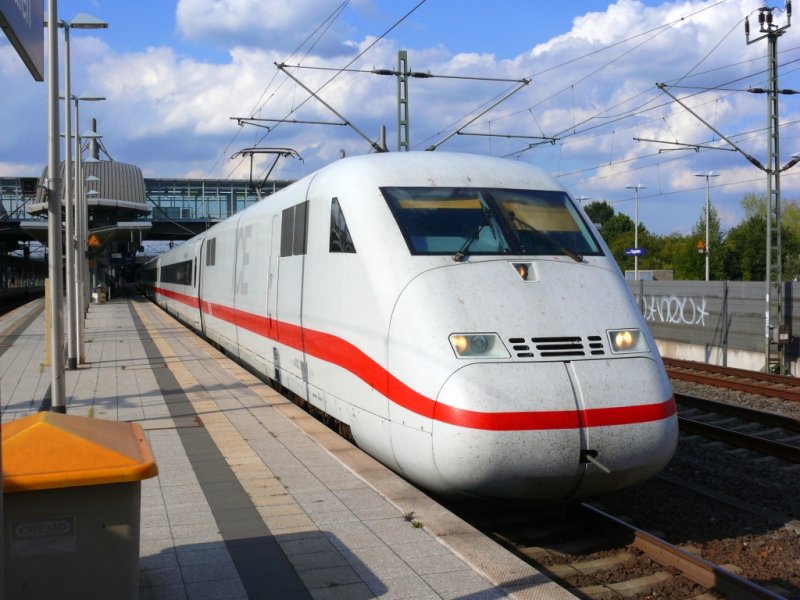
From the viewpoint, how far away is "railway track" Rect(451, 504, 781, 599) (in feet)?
17.5

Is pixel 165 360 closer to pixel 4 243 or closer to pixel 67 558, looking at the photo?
pixel 67 558

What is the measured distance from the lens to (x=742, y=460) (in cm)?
923

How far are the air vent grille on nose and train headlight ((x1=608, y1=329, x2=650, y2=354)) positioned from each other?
13 centimetres

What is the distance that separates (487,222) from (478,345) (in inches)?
62.9

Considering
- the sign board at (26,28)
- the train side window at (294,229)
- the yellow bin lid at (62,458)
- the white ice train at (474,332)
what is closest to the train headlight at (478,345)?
the white ice train at (474,332)

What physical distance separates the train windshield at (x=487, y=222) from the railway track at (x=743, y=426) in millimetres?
3731

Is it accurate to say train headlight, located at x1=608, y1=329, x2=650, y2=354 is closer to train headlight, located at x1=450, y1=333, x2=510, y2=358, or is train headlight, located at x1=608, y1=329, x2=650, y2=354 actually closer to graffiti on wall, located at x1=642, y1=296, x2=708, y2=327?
train headlight, located at x1=450, y1=333, x2=510, y2=358

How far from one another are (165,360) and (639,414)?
12.6m

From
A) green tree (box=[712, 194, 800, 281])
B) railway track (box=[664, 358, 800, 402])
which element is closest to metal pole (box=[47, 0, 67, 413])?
railway track (box=[664, 358, 800, 402])

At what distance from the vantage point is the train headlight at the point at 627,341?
618cm

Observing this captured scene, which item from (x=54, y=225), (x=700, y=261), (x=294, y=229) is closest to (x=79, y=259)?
(x=54, y=225)

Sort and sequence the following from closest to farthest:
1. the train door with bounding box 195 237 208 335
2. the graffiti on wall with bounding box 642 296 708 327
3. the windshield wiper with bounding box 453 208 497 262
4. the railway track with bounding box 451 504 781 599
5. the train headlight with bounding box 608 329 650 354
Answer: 1. the railway track with bounding box 451 504 781 599
2. the train headlight with bounding box 608 329 650 354
3. the windshield wiper with bounding box 453 208 497 262
4. the train door with bounding box 195 237 208 335
5. the graffiti on wall with bounding box 642 296 708 327

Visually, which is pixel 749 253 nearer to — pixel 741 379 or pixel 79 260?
pixel 741 379

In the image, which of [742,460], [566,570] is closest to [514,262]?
[566,570]
